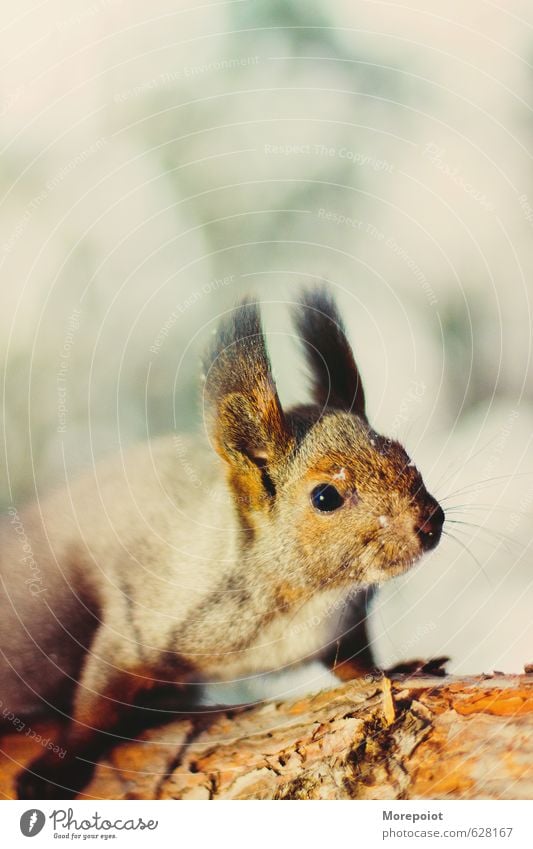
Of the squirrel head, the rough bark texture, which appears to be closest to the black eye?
the squirrel head

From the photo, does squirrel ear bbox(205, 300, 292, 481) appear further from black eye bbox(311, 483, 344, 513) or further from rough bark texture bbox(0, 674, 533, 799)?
rough bark texture bbox(0, 674, 533, 799)

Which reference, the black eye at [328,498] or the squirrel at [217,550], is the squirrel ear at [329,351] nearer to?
the squirrel at [217,550]

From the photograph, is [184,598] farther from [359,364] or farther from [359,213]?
[359,213]

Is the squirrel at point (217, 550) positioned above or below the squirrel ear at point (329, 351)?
below

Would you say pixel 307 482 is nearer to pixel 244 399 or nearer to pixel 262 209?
pixel 244 399
